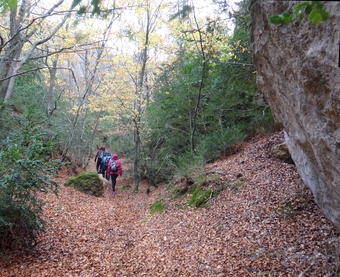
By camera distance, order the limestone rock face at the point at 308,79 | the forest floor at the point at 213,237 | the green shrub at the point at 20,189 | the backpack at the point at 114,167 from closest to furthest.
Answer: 1. the limestone rock face at the point at 308,79
2. the forest floor at the point at 213,237
3. the green shrub at the point at 20,189
4. the backpack at the point at 114,167

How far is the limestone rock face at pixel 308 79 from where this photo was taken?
240 cm

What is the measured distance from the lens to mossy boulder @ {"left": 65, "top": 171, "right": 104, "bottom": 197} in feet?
35.5

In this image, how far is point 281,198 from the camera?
5.34 m

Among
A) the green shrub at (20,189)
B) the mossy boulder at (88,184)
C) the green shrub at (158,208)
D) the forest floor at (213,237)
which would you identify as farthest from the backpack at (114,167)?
the green shrub at (20,189)

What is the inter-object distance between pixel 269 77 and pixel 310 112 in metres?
1.14

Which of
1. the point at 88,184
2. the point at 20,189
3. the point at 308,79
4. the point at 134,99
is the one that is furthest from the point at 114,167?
the point at 308,79

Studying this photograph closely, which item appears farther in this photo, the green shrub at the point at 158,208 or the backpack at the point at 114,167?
the backpack at the point at 114,167

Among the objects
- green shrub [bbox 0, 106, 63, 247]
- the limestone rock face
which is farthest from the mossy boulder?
the limestone rock face

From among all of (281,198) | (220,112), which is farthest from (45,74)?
(281,198)

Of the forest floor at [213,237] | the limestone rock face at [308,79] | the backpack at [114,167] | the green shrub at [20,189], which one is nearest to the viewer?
the limestone rock face at [308,79]

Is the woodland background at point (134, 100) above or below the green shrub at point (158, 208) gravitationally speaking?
above

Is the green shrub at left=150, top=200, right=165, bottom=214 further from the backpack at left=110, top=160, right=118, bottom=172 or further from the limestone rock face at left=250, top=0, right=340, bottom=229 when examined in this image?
the limestone rock face at left=250, top=0, right=340, bottom=229

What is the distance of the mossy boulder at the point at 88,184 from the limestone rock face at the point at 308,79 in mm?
A: 8861

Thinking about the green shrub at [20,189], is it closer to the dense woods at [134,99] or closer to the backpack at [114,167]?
the dense woods at [134,99]
